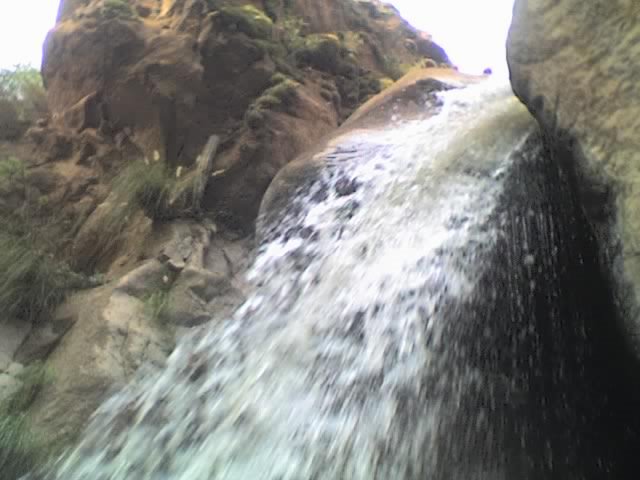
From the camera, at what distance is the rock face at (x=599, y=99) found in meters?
2.45

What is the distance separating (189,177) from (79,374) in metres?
1.95

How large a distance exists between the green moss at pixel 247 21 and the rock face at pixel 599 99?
3381mm

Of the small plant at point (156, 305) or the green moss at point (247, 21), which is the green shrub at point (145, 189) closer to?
the small plant at point (156, 305)

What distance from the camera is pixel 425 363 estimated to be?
10.1 ft

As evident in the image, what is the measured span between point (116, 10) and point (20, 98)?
57.2 inches

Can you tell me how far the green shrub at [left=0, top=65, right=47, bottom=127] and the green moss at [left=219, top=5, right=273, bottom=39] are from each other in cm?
217

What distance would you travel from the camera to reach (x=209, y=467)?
2.82 meters

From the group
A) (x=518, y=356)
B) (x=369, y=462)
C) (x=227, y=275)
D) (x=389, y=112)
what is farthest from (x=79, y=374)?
(x=389, y=112)

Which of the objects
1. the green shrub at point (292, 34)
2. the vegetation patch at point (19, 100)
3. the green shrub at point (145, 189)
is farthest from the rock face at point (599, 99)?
the vegetation patch at point (19, 100)

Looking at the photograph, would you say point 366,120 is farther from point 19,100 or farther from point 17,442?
point 19,100

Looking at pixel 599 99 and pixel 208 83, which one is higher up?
pixel 599 99

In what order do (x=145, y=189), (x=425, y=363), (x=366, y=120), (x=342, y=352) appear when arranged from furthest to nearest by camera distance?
(x=366, y=120), (x=145, y=189), (x=342, y=352), (x=425, y=363)

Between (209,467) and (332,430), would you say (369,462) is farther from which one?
(209,467)

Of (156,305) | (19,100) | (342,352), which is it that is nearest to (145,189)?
(156,305)
